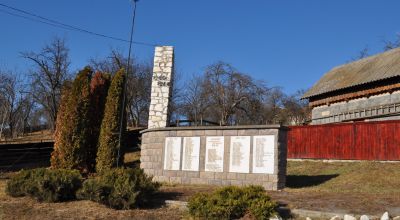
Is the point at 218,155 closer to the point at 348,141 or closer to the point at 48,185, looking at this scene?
the point at 48,185

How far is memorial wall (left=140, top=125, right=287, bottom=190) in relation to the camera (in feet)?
41.9

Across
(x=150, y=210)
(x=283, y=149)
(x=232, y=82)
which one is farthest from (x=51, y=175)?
(x=232, y=82)

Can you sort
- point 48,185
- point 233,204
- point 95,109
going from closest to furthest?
point 233,204
point 48,185
point 95,109

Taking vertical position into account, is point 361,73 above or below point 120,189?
above

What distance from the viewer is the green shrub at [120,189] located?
10.0 m

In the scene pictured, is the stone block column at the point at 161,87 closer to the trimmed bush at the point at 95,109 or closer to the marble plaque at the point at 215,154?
the marble plaque at the point at 215,154

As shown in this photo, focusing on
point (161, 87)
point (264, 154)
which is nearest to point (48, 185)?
point (264, 154)

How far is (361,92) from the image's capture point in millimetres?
31688

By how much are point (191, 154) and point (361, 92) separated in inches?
832

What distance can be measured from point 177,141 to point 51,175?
4.49 meters

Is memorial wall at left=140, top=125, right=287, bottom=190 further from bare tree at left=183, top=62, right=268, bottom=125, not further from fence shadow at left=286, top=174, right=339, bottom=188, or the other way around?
bare tree at left=183, top=62, right=268, bottom=125

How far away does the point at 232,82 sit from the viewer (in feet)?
171

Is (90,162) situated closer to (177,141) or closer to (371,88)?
(177,141)

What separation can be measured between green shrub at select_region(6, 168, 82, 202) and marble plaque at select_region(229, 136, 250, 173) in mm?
4480
